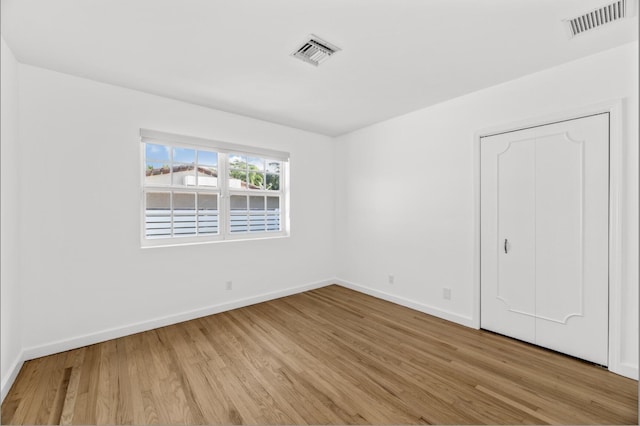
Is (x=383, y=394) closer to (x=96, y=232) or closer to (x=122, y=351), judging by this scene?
(x=122, y=351)

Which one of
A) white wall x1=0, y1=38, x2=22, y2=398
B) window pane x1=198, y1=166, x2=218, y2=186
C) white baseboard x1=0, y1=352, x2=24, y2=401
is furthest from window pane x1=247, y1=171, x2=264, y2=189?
white baseboard x1=0, y1=352, x2=24, y2=401

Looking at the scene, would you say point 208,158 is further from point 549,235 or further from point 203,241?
point 549,235

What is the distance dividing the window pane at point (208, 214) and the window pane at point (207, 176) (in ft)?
0.52

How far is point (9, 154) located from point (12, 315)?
1262 mm

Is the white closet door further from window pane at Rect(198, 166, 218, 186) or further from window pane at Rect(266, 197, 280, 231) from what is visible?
window pane at Rect(198, 166, 218, 186)

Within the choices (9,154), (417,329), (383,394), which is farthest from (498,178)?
(9,154)

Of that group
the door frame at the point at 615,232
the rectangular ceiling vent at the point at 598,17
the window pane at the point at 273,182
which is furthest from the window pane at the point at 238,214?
the door frame at the point at 615,232

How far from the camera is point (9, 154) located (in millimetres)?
2104

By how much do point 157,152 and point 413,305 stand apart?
12.3ft

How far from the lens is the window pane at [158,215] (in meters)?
3.12

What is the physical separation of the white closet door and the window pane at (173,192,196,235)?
3.44 meters

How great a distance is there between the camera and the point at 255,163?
4.02 m

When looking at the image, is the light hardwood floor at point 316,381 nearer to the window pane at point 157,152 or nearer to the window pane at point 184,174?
the window pane at point 184,174

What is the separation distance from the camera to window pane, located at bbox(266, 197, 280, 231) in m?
4.18
